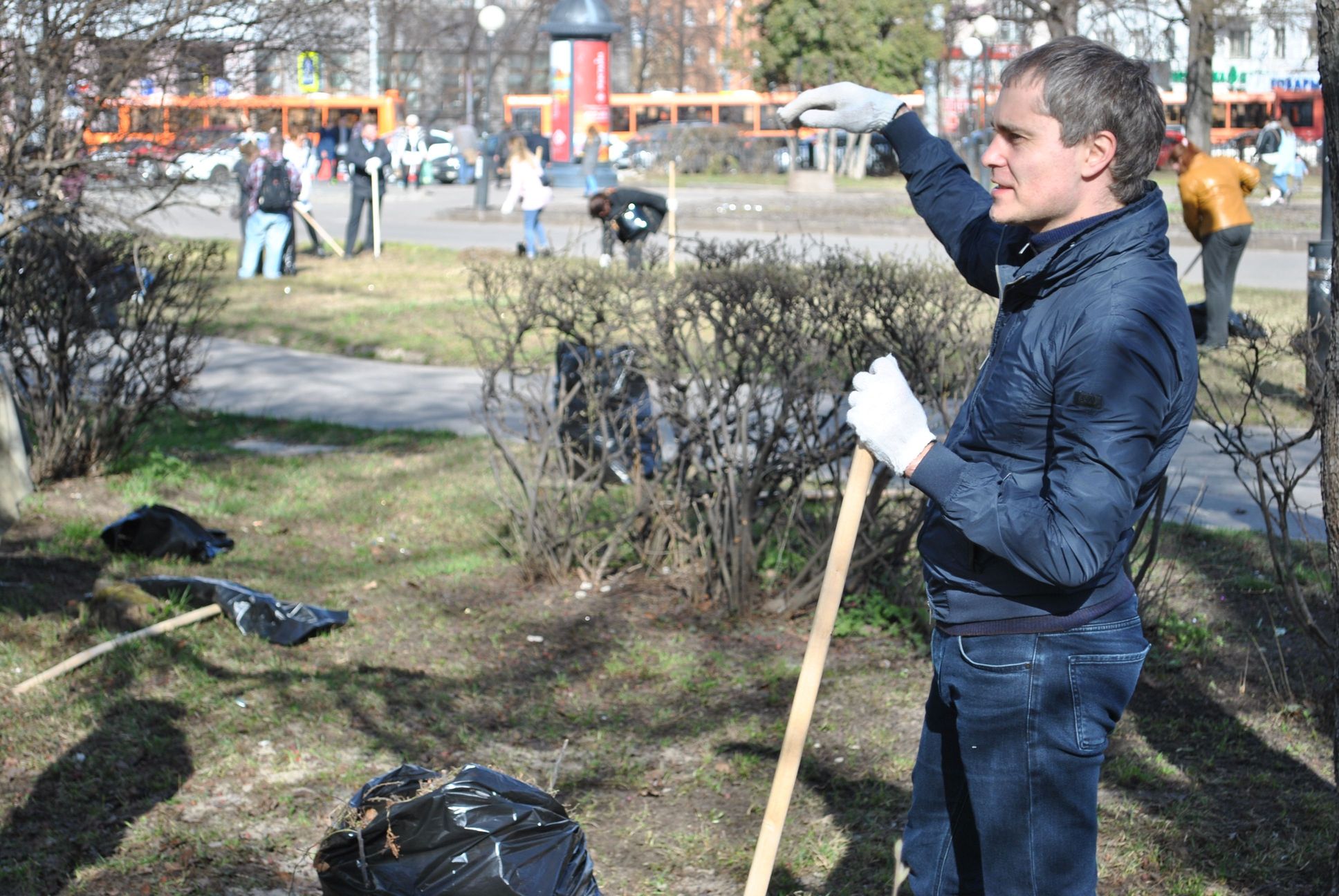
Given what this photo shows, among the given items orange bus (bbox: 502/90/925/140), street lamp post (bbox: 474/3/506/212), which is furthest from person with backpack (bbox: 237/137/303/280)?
orange bus (bbox: 502/90/925/140)

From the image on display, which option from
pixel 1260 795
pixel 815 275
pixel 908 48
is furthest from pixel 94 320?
pixel 908 48

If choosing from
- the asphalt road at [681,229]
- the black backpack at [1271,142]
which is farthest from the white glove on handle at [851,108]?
the black backpack at [1271,142]

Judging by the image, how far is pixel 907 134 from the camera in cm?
298

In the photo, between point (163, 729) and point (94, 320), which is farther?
point (94, 320)

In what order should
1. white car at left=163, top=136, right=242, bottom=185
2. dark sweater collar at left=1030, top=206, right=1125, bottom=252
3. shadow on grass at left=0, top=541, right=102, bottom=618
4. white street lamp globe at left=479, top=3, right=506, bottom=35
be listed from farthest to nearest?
1. white street lamp globe at left=479, top=3, right=506, bottom=35
2. white car at left=163, top=136, right=242, bottom=185
3. shadow on grass at left=0, top=541, right=102, bottom=618
4. dark sweater collar at left=1030, top=206, right=1125, bottom=252

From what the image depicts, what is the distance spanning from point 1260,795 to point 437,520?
4.02 m

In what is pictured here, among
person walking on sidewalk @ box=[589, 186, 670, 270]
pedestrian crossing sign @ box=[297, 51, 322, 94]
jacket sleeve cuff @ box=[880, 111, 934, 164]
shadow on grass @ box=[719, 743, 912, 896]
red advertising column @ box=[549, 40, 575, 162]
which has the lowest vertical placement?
shadow on grass @ box=[719, 743, 912, 896]

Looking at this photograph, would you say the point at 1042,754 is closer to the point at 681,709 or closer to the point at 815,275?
the point at 681,709

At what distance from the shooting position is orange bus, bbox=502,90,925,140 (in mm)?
47656

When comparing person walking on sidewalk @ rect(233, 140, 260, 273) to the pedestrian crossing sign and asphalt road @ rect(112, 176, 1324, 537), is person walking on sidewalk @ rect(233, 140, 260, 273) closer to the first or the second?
asphalt road @ rect(112, 176, 1324, 537)

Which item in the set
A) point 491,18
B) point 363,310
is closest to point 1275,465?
point 363,310

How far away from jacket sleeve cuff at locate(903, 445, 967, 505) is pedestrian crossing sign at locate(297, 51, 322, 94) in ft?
20.8

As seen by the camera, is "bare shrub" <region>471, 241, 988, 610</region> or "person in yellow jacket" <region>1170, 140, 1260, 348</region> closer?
"bare shrub" <region>471, 241, 988, 610</region>

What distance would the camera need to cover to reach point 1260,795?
4.07m
